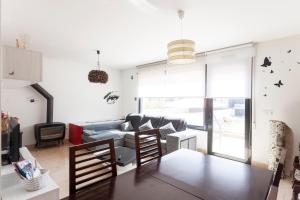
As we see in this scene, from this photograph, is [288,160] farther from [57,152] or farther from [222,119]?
[57,152]

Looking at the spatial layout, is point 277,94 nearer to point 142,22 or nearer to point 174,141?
point 174,141

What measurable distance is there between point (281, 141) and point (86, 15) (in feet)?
11.8

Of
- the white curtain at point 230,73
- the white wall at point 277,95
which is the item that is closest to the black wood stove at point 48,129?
the white curtain at point 230,73

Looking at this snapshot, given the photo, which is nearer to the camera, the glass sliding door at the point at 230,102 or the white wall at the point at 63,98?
the glass sliding door at the point at 230,102

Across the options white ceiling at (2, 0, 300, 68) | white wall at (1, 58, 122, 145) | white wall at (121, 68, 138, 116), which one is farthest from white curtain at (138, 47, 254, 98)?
white wall at (1, 58, 122, 145)

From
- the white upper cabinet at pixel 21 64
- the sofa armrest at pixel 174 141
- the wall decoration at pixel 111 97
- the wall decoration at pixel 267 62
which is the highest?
the wall decoration at pixel 267 62

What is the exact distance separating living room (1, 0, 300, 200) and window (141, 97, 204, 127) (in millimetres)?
30

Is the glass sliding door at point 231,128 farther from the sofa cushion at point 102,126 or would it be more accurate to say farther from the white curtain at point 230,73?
the sofa cushion at point 102,126

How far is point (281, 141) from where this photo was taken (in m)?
2.95

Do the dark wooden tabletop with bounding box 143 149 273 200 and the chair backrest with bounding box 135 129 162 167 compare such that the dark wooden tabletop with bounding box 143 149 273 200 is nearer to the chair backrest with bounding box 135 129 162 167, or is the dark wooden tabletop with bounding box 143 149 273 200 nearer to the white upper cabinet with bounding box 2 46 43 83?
the chair backrest with bounding box 135 129 162 167

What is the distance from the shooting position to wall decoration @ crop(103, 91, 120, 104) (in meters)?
6.33

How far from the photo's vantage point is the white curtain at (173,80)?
442 centimetres

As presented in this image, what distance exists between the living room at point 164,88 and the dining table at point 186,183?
2 cm

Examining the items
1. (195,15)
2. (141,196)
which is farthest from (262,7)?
(141,196)
